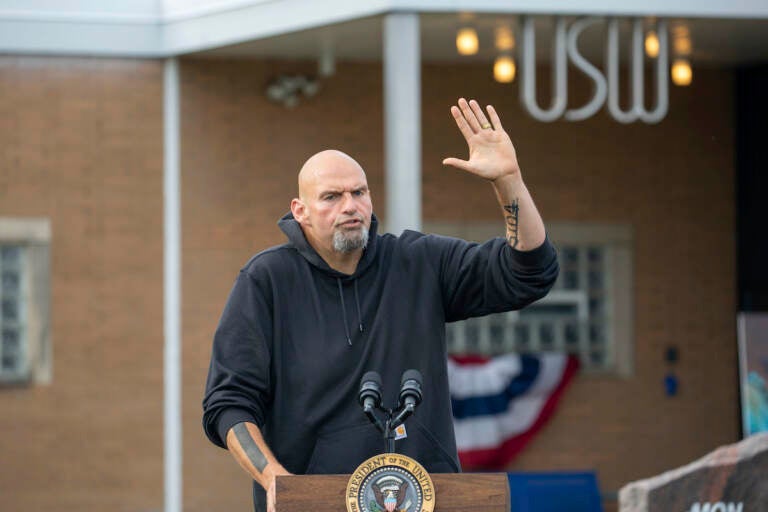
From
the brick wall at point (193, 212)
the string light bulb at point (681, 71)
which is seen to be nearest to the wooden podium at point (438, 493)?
the brick wall at point (193, 212)

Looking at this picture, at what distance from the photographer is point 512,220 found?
3803 millimetres

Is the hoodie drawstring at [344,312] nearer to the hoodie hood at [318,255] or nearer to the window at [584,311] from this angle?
the hoodie hood at [318,255]

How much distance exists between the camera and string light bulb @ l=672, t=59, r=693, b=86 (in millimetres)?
10227

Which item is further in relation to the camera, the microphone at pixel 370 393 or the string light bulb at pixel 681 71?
the string light bulb at pixel 681 71

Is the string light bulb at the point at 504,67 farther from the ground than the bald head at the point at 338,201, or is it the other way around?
the string light bulb at the point at 504,67

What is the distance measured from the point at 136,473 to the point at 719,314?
14.7 feet

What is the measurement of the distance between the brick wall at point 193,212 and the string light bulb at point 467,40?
127 centimetres

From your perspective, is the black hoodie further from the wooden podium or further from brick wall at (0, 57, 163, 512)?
brick wall at (0, 57, 163, 512)

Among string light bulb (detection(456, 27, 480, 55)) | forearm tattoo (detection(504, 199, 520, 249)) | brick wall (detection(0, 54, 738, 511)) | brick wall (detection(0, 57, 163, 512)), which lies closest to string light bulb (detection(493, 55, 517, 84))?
string light bulb (detection(456, 27, 480, 55))

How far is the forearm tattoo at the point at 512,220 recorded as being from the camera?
379cm

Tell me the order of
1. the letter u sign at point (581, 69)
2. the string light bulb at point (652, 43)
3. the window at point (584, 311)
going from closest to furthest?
the letter u sign at point (581, 69)
the string light bulb at point (652, 43)
the window at point (584, 311)

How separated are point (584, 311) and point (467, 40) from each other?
9.14ft

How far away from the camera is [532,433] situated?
10.9m

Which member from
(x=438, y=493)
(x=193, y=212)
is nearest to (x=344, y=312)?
(x=438, y=493)
